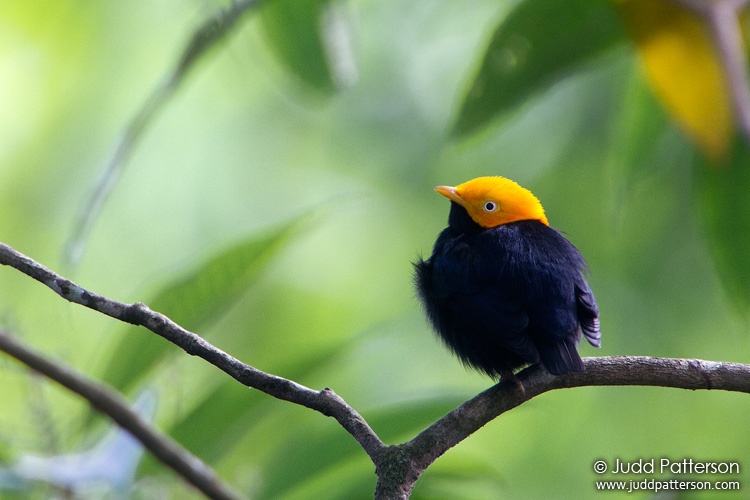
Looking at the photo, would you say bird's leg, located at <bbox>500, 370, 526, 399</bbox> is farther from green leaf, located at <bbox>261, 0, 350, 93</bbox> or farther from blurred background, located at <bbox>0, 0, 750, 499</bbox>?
green leaf, located at <bbox>261, 0, 350, 93</bbox>

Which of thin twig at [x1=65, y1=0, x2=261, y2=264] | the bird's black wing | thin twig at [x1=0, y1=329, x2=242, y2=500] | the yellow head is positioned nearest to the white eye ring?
the yellow head

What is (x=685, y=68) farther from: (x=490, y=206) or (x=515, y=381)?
(x=515, y=381)

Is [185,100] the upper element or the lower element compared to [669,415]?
upper

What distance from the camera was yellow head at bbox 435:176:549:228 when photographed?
3.10 meters

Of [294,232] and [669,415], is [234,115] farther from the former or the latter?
[294,232]

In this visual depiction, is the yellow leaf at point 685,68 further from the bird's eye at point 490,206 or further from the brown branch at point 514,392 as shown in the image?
the brown branch at point 514,392

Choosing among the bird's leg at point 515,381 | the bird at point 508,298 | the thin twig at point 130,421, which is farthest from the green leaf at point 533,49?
the thin twig at point 130,421

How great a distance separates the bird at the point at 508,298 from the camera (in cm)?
244

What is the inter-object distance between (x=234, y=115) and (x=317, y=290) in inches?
82.5

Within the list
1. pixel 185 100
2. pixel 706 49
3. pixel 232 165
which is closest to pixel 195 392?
pixel 706 49

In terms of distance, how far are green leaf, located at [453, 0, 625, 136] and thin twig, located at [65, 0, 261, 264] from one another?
87 cm

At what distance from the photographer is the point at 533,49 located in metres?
3.03

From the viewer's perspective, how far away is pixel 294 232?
265 cm

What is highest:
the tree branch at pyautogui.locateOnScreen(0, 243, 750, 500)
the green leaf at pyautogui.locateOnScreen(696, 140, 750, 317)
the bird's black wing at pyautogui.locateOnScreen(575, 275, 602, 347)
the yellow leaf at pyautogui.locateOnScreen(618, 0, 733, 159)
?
the yellow leaf at pyautogui.locateOnScreen(618, 0, 733, 159)
